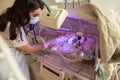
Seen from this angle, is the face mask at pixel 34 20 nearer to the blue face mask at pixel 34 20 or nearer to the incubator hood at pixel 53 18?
the blue face mask at pixel 34 20

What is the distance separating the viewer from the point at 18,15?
1.44 meters

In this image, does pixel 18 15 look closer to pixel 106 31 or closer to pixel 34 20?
pixel 34 20

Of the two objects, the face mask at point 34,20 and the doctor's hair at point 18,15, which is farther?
the face mask at point 34,20

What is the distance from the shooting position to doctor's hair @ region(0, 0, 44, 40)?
1402 millimetres

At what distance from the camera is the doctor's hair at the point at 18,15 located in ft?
4.60

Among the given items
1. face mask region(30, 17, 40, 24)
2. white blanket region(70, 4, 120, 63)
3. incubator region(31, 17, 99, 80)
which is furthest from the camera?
face mask region(30, 17, 40, 24)

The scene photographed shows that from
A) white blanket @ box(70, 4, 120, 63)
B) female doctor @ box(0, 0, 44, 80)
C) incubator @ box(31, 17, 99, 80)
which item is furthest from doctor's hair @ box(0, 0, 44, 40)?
white blanket @ box(70, 4, 120, 63)

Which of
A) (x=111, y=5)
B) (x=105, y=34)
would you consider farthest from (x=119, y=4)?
(x=105, y=34)

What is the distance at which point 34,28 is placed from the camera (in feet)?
5.31

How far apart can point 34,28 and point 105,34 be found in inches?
27.1

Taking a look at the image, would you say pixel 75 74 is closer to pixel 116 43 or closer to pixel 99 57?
pixel 99 57

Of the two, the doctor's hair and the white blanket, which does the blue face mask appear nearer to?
the doctor's hair

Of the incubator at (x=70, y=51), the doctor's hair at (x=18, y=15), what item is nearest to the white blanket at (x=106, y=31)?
the incubator at (x=70, y=51)

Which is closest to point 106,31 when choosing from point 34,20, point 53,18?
point 53,18
